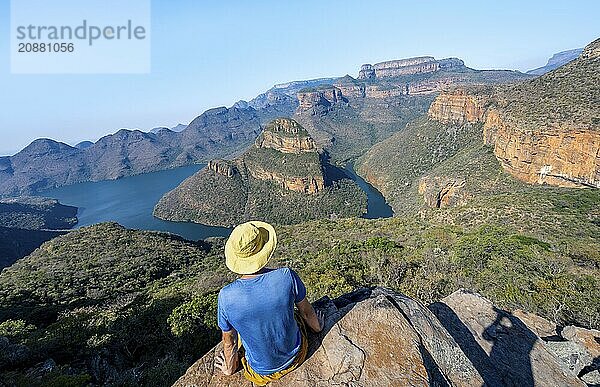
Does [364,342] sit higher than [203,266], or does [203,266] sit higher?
[364,342]

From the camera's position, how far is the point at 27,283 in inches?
1186

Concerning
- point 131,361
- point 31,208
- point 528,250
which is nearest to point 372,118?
point 31,208

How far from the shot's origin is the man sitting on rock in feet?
11.6

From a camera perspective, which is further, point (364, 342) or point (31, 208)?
point (31, 208)

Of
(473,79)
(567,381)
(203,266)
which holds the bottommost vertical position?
(203,266)

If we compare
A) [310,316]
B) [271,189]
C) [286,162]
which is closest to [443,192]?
[271,189]

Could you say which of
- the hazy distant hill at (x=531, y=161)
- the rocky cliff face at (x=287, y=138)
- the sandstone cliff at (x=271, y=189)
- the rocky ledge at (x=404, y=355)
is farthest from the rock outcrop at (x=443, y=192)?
the rocky ledge at (x=404, y=355)

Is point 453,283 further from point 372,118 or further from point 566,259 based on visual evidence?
point 372,118

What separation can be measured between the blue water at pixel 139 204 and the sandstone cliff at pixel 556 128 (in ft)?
109

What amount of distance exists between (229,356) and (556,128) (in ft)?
171

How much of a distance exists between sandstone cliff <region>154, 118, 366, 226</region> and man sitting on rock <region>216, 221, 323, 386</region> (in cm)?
8118

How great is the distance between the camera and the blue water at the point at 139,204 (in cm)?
8907

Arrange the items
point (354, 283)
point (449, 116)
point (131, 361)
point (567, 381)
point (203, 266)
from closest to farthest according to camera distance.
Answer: point (567, 381), point (131, 361), point (354, 283), point (203, 266), point (449, 116)

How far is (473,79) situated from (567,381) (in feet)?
671
